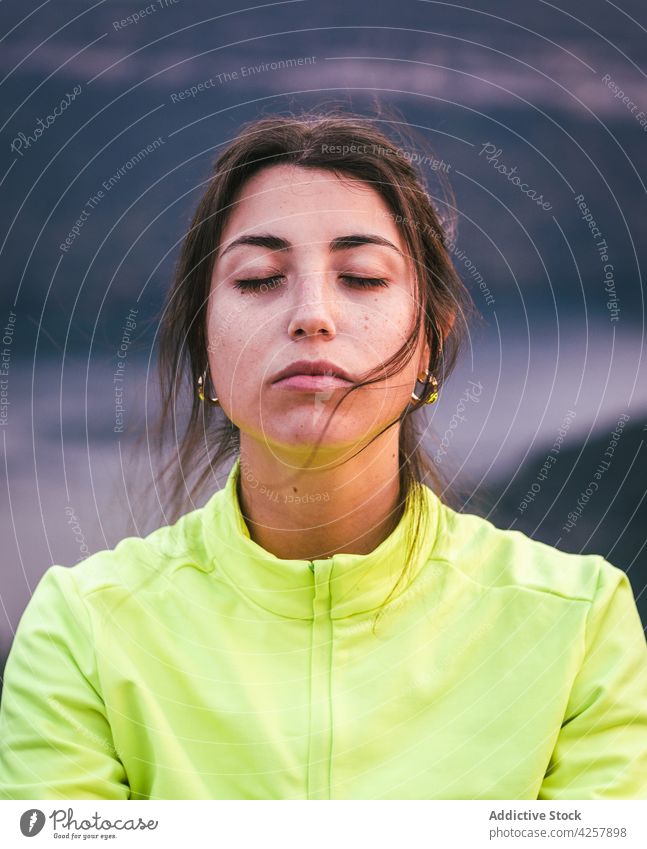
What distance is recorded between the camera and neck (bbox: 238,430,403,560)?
110 centimetres

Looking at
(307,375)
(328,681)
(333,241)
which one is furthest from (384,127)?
(328,681)

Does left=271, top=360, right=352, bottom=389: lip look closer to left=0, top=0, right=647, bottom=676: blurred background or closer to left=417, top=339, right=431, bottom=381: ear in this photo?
left=417, top=339, right=431, bottom=381: ear

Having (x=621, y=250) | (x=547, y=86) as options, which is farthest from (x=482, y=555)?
(x=547, y=86)

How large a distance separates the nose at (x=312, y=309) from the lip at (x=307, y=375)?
28mm

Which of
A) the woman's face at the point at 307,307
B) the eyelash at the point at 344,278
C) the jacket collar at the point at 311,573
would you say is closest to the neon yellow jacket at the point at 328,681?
the jacket collar at the point at 311,573

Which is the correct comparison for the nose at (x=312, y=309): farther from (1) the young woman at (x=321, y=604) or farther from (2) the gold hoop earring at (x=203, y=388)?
(2) the gold hoop earring at (x=203, y=388)

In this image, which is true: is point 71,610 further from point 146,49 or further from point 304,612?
point 146,49

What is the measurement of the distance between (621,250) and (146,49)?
0.60m

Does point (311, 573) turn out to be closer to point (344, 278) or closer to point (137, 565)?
point (137, 565)

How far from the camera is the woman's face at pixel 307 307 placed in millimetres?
1014

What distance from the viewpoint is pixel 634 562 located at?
1.26m

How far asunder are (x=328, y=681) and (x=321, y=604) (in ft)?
0.25

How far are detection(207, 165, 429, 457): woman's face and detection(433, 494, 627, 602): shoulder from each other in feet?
0.51
